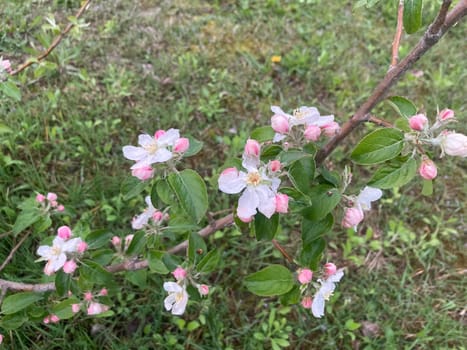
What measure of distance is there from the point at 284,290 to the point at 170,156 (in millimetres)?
481

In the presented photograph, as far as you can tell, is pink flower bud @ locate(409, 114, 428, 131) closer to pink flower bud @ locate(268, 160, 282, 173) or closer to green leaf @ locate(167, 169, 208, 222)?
pink flower bud @ locate(268, 160, 282, 173)

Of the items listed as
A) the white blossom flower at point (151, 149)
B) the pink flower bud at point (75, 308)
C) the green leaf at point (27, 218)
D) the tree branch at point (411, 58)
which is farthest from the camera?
the green leaf at point (27, 218)

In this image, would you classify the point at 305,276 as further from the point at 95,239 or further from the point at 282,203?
the point at 95,239

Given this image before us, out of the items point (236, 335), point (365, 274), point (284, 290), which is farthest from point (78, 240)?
point (365, 274)

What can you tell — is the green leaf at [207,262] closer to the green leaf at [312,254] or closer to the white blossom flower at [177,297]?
the white blossom flower at [177,297]

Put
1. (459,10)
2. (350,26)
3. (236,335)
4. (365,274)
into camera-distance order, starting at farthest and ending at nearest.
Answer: (350,26)
(365,274)
(236,335)
(459,10)

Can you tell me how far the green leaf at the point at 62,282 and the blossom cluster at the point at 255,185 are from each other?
65 cm

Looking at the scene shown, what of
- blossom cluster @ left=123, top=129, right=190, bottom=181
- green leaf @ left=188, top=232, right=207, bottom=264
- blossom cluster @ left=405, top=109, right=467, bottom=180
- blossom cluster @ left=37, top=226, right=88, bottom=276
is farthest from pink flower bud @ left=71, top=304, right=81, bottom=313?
blossom cluster @ left=405, top=109, right=467, bottom=180

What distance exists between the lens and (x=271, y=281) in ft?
4.09

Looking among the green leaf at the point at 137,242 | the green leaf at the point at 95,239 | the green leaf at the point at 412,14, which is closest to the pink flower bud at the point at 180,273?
the green leaf at the point at 137,242

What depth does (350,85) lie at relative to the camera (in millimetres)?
2975

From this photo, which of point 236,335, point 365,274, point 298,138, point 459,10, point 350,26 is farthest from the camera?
point 350,26

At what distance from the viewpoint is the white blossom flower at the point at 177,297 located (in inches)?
53.4

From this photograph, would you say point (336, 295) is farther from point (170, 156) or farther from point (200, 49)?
point (200, 49)
